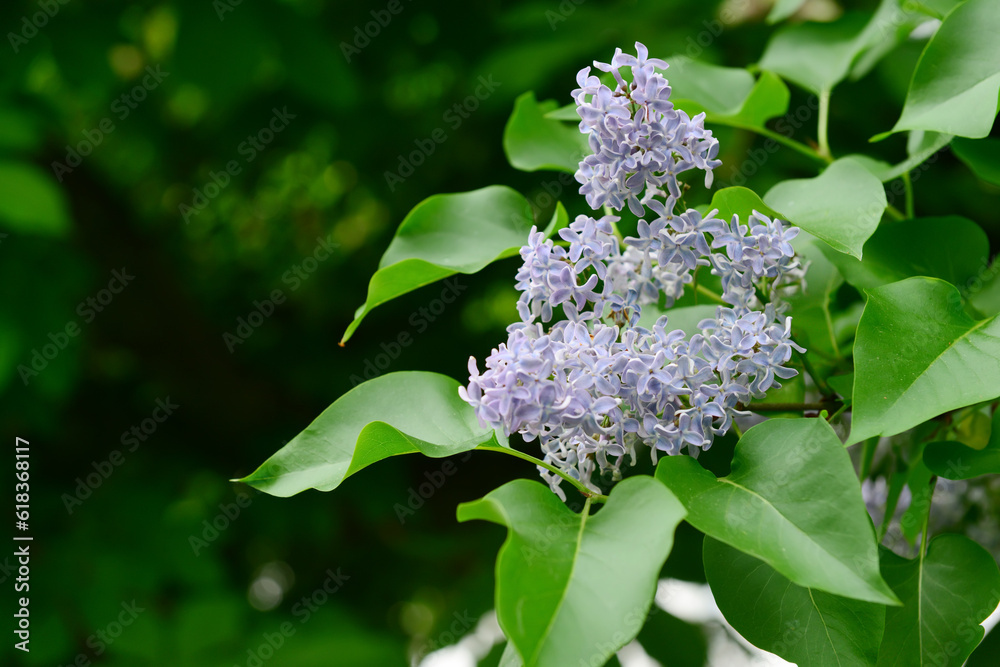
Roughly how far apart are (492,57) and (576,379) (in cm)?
142

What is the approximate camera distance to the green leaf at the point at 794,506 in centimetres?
45

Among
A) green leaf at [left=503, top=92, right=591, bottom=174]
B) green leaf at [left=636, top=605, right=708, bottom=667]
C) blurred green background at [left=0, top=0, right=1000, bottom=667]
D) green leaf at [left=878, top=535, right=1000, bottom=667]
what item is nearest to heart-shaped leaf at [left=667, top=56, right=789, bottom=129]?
green leaf at [left=503, top=92, right=591, bottom=174]

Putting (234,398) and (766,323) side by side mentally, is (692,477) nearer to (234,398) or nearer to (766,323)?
(766,323)

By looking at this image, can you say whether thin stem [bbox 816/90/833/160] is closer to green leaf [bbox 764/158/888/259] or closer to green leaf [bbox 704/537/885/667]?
green leaf [bbox 764/158/888/259]

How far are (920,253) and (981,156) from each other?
0.09 m

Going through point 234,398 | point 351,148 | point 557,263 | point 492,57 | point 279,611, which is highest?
point 557,263

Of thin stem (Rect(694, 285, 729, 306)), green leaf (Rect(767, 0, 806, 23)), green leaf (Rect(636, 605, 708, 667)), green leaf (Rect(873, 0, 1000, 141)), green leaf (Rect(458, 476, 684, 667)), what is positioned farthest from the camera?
green leaf (Rect(636, 605, 708, 667))

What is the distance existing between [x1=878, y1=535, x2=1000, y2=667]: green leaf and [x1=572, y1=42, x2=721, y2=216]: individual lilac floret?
341mm

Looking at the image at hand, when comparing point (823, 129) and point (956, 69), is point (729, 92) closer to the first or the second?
point (823, 129)

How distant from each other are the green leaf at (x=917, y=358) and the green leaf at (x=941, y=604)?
0.58 ft

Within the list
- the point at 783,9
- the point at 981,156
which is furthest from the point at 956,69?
the point at 783,9

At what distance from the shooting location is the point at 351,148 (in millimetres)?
2152

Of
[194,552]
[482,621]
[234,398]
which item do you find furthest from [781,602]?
[234,398]

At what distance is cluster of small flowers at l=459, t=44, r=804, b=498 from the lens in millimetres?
531
